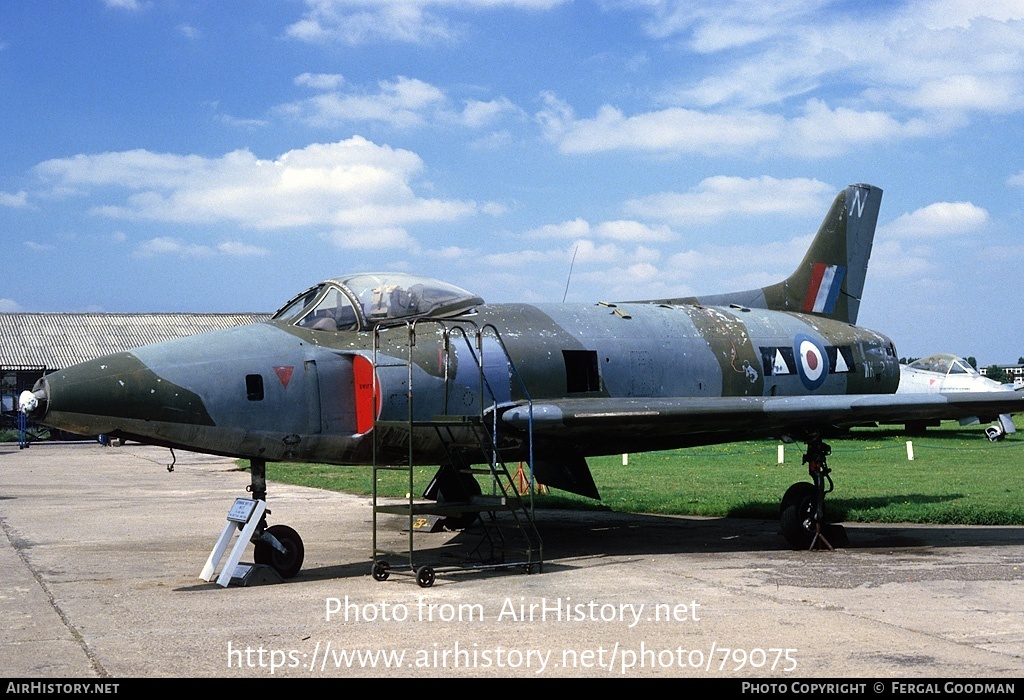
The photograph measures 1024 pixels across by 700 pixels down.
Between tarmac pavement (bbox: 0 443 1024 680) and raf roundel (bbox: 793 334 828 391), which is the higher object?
raf roundel (bbox: 793 334 828 391)

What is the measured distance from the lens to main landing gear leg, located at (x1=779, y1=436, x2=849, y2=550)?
12.3m

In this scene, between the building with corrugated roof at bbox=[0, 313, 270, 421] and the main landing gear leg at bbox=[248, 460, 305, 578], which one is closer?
the main landing gear leg at bbox=[248, 460, 305, 578]

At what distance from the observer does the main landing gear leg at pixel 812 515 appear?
1231cm

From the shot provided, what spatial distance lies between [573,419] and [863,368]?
6.06 metres

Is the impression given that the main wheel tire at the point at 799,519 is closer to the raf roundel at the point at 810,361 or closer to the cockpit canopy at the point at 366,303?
the raf roundel at the point at 810,361

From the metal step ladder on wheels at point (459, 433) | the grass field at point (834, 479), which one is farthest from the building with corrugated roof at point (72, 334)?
the metal step ladder on wheels at point (459, 433)

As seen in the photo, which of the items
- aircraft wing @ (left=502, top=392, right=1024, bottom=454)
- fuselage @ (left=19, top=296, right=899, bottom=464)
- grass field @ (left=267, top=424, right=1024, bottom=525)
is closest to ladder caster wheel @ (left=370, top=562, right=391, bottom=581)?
fuselage @ (left=19, top=296, right=899, bottom=464)

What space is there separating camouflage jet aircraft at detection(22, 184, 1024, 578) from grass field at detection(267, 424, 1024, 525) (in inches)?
101

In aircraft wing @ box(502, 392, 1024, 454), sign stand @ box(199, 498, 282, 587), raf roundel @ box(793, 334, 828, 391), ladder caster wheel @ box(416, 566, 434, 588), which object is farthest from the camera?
raf roundel @ box(793, 334, 828, 391)

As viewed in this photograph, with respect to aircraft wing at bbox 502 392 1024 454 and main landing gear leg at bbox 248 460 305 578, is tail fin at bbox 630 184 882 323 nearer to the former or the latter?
aircraft wing at bbox 502 392 1024 454

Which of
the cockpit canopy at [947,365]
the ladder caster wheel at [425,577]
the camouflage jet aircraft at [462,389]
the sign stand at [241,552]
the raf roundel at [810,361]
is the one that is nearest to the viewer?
the ladder caster wheel at [425,577]

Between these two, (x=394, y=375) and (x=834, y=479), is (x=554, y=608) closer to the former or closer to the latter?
(x=394, y=375)

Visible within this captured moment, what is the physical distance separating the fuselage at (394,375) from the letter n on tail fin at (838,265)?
210 cm

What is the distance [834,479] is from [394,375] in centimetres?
1270
